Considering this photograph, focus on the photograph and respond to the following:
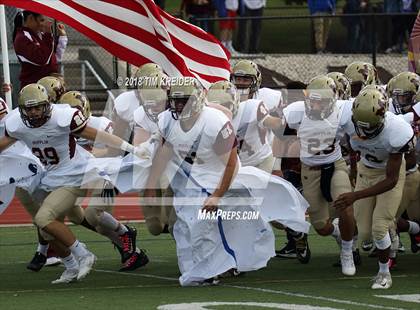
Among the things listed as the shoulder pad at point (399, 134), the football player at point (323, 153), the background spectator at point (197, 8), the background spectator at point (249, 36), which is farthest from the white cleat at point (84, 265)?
the background spectator at point (197, 8)

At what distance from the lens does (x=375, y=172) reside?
10.3 meters

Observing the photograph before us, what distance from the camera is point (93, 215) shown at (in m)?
11.0

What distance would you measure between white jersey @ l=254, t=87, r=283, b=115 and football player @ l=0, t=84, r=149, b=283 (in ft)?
5.77

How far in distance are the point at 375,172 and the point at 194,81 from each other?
1494 mm

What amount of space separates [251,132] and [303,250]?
105 cm

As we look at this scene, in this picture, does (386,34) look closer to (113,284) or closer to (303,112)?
(303,112)

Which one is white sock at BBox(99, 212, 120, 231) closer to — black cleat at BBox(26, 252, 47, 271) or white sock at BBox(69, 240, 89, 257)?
black cleat at BBox(26, 252, 47, 271)

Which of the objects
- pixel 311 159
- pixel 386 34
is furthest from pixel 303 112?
pixel 386 34

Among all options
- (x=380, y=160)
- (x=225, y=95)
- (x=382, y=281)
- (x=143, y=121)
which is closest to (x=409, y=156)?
(x=380, y=160)

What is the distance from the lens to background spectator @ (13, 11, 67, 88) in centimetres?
1305

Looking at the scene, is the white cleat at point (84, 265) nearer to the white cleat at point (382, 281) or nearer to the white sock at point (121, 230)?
the white sock at point (121, 230)

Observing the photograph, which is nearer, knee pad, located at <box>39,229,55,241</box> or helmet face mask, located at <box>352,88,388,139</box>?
helmet face mask, located at <box>352,88,388,139</box>

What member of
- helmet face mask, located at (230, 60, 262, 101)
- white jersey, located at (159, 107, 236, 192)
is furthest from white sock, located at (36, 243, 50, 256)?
helmet face mask, located at (230, 60, 262, 101)

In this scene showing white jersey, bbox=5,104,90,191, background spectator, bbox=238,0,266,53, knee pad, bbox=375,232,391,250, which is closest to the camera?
knee pad, bbox=375,232,391,250
